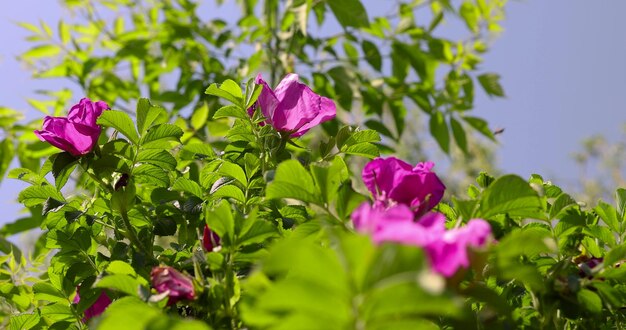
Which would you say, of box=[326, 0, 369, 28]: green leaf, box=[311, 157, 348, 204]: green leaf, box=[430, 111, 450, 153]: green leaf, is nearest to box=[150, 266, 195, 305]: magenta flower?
box=[311, 157, 348, 204]: green leaf

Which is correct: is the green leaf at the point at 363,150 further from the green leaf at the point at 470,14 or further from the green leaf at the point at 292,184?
the green leaf at the point at 470,14

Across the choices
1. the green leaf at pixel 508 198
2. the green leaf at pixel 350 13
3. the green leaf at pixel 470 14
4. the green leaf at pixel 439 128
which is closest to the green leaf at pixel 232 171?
the green leaf at pixel 508 198

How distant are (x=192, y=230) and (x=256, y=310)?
358 millimetres

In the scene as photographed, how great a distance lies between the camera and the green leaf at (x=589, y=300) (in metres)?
0.48

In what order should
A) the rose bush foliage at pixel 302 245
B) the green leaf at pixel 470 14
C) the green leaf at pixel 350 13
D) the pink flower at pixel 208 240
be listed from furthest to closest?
the green leaf at pixel 470 14, the green leaf at pixel 350 13, the pink flower at pixel 208 240, the rose bush foliage at pixel 302 245

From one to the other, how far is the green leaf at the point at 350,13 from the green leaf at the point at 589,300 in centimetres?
107

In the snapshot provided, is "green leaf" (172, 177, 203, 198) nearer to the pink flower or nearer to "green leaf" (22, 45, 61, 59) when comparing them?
the pink flower

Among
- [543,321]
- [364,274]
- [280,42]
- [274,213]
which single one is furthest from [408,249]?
[280,42]

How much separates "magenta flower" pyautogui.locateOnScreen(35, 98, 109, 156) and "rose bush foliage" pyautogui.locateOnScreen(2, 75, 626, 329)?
12mm

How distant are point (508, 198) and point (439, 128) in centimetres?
128

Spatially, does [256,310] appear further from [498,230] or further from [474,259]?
[498,230]

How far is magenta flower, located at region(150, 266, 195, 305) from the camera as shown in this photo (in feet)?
1.52

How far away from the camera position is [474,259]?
0.35 meters

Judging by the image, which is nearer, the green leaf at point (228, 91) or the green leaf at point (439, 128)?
the green leaf at point (228, 91)
